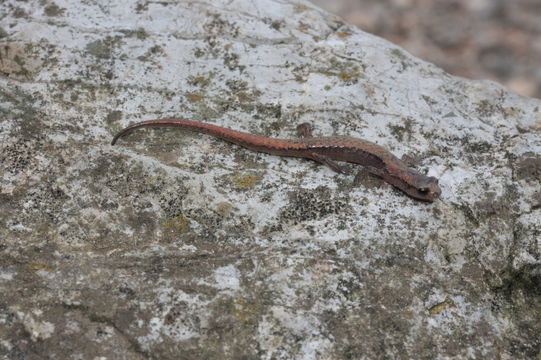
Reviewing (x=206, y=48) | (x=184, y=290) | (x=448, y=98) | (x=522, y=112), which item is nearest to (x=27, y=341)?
(x=184, y=290)

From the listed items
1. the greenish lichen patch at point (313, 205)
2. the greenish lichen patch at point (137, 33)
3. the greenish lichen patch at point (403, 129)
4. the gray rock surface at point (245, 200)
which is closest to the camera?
the gray rock surface at point (245, 200)

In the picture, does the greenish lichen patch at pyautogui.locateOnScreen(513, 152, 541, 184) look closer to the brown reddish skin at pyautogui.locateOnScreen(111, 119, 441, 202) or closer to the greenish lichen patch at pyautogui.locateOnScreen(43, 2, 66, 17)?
the brown reddish skin at pyautogui.locateOnScreen(111, 119, 441, 202)

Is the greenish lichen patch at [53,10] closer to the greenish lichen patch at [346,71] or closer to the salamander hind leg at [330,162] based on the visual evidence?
the greenish lichen patch at [346,71]

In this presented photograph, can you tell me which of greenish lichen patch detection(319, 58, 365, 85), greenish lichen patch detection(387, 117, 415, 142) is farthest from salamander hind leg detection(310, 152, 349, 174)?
greenish lichen patch detection(319, 58, 365, 85)

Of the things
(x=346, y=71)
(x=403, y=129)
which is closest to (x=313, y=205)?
(x=403, y=129)

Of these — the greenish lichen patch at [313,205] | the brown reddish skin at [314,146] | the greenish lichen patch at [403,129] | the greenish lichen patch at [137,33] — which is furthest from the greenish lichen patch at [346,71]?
the greenish lichen patch at [137,33]

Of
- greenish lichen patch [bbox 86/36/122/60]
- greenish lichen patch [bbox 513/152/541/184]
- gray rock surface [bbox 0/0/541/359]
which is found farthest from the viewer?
greenish lichen patch [bbox 86/36/122/60]

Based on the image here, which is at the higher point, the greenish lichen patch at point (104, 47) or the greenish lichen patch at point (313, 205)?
the greenish lichen patch at point (104, 47)
